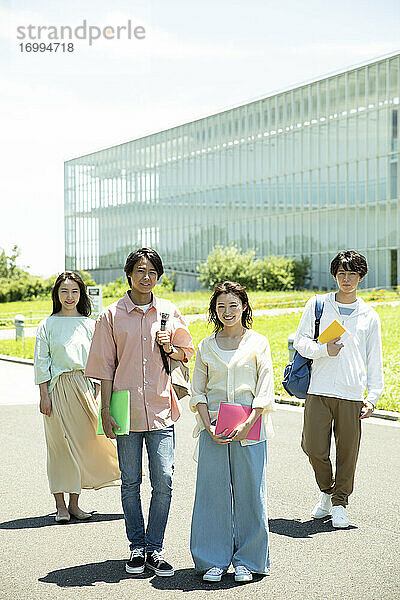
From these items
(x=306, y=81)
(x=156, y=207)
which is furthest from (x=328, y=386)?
(x=156, y=207)

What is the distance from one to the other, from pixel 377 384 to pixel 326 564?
1.55 meters

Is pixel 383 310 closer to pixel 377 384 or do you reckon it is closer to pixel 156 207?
pixel 377 384

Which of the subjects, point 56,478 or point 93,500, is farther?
point 93,500

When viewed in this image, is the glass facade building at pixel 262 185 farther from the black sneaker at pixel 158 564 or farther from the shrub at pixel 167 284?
the black sneaker at pixel 158 564

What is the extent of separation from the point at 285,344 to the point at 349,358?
14311mm

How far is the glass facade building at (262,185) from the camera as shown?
52.6 m

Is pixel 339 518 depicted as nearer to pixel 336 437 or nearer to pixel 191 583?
pixel 336 437

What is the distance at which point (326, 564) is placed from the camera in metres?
5.30

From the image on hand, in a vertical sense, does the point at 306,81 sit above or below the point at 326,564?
above

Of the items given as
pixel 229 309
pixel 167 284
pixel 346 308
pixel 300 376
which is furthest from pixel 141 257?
pixel 167 284

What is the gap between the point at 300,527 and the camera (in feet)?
20.3

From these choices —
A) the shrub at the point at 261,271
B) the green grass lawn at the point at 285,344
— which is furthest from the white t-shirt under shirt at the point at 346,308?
the shrub at the point at 261,271

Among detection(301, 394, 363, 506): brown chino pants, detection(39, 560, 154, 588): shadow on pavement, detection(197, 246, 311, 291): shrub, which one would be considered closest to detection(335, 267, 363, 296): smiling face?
detection(301, 394, 363, 506): brown chino pants

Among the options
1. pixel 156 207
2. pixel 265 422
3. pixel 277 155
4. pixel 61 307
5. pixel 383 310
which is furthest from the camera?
pixel 156 207
